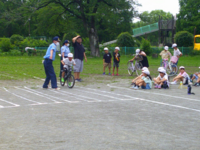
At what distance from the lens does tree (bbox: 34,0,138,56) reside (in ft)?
139

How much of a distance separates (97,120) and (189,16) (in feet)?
239

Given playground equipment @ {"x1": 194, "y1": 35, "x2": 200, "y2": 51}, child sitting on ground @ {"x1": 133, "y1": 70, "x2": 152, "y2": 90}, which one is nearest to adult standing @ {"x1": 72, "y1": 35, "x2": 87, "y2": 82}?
child sitting on ground @ {"x1": 133, "y1": 70, "x2": 152, "y2": 90}

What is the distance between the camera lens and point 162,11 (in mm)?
133250

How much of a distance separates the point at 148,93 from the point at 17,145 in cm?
707

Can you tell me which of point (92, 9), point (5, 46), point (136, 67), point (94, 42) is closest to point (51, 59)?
point (136, 67)

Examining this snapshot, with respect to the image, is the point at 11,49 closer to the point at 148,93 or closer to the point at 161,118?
the point at 148,93

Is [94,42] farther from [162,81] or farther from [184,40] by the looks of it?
[162,81]

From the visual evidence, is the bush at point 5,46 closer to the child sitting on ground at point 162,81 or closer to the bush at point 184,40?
the bush at point 184,40

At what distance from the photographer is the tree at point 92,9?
42250 mm

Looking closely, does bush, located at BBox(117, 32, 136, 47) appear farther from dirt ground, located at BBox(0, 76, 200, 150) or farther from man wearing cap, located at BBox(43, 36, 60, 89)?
dirt ground, located at BBox(0, 76, 200, 150)

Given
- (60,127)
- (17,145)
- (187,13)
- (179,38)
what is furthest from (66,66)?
(187,13)

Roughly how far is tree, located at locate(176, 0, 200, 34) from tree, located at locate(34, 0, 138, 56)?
3131 centimetres

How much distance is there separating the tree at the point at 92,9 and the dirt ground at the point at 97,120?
1253 inches

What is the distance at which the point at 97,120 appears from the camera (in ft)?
23.3
